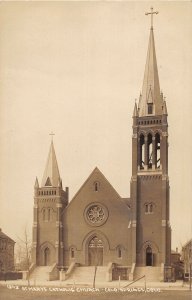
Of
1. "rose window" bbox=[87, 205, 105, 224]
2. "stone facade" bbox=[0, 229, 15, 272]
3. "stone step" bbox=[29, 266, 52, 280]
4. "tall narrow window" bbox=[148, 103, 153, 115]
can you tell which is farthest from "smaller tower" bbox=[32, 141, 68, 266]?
"tall narrow window" bbox=[148, 103, 153, 115]

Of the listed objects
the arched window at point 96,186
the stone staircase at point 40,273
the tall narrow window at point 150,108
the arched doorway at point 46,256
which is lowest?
the stone staircase at point 40,273

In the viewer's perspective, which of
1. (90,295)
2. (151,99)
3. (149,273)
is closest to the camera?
(90,295)

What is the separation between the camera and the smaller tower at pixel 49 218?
41.6 meters

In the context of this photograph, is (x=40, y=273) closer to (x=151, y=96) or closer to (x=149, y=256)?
(x=149, y=256)

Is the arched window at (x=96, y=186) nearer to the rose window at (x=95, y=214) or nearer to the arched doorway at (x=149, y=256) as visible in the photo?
the rose window at (x=95, y=214)

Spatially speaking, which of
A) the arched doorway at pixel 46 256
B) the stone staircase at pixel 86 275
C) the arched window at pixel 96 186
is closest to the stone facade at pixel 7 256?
the arched doorway at pixel 46 256

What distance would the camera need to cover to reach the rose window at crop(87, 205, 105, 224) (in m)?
41.8

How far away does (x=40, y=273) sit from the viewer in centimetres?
3953

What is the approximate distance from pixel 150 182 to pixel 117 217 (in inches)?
144

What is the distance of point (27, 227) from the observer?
34.3 m

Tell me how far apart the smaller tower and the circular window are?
211 centimetres

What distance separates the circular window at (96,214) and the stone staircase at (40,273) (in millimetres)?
4582

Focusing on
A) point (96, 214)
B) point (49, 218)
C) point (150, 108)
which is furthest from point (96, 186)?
point (150, 108)

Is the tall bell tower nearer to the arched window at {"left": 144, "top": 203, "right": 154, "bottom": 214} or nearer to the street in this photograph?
the arched window at {"left": 144, "top": 203, "right": 154, "bottom": 214}
